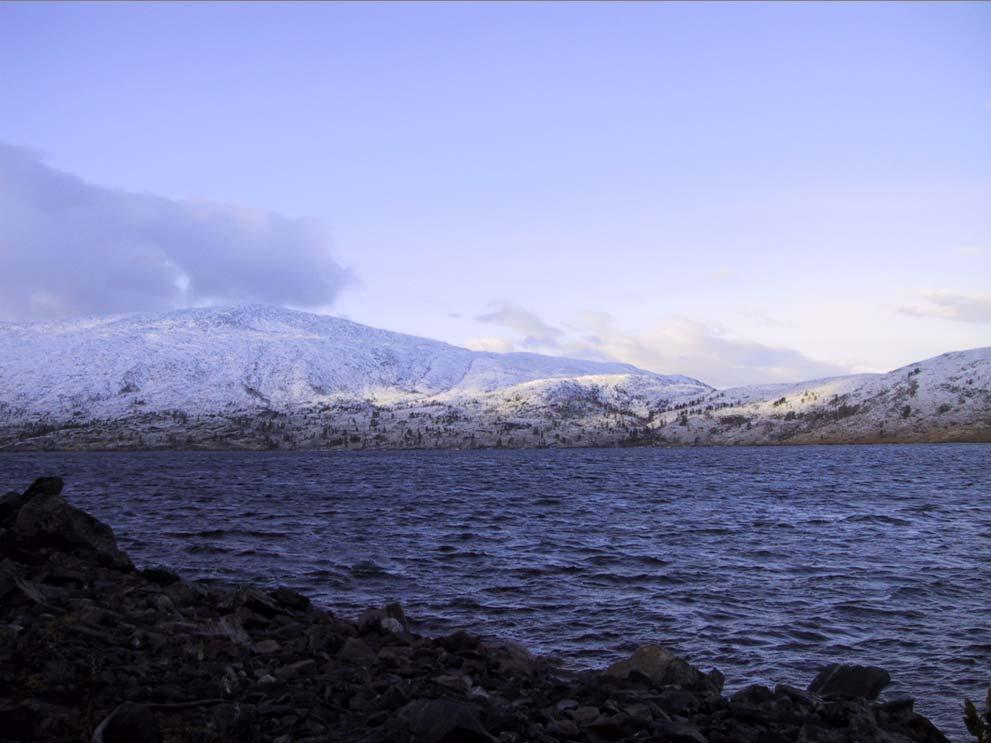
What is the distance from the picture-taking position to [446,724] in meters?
12.3

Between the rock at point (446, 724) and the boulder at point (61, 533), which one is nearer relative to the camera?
the rock at point (446, 724)

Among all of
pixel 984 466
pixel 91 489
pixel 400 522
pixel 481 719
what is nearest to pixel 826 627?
pixel 481 719

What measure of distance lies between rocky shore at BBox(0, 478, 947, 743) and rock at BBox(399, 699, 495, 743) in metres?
0.02

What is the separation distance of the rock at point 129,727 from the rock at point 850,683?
45.8 feet

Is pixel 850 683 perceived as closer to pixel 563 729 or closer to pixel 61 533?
pixel 563 729

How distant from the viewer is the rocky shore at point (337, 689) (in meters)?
12.6

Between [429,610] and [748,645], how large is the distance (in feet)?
36.6

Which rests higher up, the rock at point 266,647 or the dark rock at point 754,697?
the dark rock at point 754,697

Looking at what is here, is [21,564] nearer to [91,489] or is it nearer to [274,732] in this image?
[274,732]

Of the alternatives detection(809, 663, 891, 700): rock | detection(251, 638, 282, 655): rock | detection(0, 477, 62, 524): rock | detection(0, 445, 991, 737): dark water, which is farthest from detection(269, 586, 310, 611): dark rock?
detection(809, 663, 891, 700): rock

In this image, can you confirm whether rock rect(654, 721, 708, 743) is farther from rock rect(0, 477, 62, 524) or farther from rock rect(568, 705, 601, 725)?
rock rect(0, 477, 62, 524)

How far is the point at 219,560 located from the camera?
3959 centimetres

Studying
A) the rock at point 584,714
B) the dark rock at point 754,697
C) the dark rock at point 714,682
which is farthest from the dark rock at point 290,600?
the dark rock at point 754,697

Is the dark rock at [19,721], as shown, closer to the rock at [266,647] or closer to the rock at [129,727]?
the rock at [129,727]
